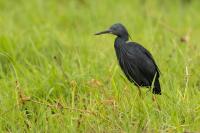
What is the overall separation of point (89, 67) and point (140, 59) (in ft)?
2.70

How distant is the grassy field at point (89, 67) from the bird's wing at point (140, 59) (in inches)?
7.0

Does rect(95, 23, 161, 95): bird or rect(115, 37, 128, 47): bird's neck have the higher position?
rect(115, 37, 128, 47): bird's neck

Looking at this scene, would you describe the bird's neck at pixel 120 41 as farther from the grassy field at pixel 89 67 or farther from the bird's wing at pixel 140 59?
the grassy field at pixel 89 67

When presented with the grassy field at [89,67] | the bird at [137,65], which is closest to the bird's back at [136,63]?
the bird at [137,65]

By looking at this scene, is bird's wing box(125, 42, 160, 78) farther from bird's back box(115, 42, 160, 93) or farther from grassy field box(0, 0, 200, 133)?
grassy field box(0, 0, 200, 133)

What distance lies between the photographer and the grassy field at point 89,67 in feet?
14.9

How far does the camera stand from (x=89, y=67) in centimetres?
563

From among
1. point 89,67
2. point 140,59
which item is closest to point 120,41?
point 140,59

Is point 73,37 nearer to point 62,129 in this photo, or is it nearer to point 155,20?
point 155,20

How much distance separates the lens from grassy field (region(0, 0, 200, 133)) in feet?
14.9

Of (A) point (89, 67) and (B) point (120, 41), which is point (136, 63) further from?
(A) point (89, 67)

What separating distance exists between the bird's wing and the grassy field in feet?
0.58

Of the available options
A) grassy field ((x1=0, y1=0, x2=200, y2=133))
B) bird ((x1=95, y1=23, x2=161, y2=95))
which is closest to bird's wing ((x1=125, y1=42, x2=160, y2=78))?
bird ((x1=95, y1=23, x2=161, y2=95))

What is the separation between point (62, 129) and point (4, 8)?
3851 mm
